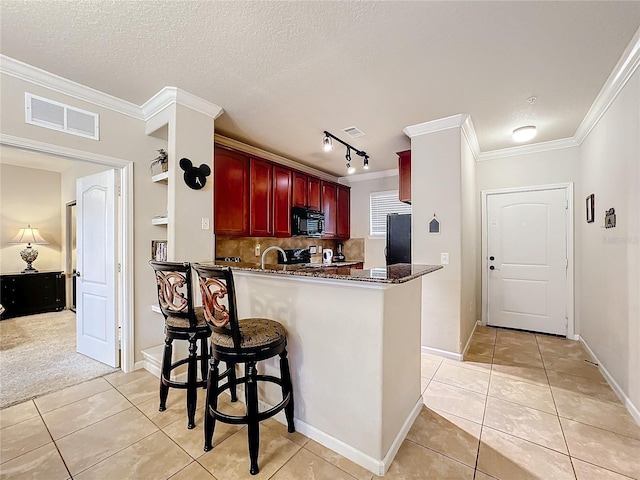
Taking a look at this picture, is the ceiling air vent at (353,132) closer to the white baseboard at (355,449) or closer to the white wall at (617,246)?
the white wall at (617,246)

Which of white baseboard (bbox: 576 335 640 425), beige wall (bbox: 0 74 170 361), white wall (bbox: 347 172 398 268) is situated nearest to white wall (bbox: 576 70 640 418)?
white baseboard (bbox: 576 335 640 425)

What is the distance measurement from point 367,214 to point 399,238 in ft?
5.53

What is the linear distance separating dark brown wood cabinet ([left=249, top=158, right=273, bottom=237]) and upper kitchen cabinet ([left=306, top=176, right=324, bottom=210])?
89 centimetres

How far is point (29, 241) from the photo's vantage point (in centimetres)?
505

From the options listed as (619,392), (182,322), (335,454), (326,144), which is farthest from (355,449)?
(326,144)

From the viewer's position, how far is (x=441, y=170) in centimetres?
315

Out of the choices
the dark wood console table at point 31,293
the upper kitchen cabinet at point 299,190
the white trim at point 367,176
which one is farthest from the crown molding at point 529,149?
the dark wood console table at point 31,293

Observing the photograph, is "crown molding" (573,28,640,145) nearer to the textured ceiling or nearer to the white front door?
the textured ceiling

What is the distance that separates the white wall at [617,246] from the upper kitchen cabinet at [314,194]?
11.7 ft

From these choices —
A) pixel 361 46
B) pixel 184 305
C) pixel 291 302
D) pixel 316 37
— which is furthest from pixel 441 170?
pixel 184 305

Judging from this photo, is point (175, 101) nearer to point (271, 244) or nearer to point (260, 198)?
point (260, 198)

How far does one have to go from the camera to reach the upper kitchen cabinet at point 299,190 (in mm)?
4570

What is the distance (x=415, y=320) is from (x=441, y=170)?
185 centimetres

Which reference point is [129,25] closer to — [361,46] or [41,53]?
[41,53]
